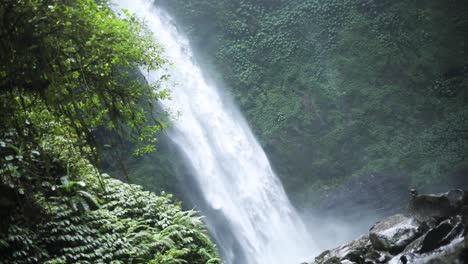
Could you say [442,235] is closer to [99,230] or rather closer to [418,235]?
[418,235]

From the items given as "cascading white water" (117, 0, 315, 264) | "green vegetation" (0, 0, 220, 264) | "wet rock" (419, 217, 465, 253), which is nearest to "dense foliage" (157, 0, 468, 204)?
"cascading white water" (117, 0, 315, 264)

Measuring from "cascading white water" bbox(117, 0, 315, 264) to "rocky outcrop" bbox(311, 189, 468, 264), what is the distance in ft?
20.2

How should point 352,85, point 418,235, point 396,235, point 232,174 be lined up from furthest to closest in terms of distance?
point 352,85, point 232,174, point 396,235, point 418,235

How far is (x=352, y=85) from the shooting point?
19.9 m

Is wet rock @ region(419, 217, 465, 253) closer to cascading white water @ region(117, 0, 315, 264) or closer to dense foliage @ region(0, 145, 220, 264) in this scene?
dense foliage @ region(0, 145, 220, 264)

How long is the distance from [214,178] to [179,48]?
782 cm

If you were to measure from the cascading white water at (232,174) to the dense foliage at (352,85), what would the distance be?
47.6 inches

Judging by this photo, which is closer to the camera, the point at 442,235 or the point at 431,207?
the point at 442,235

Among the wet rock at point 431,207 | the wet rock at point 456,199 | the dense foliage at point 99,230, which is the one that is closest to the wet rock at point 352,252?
the wet rock at point 431,207

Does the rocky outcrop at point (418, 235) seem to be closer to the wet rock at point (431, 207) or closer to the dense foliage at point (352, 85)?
the wet rock at point (431, 207)

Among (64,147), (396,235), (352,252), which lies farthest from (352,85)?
(64,147)

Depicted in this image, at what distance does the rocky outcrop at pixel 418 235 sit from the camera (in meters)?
7.39

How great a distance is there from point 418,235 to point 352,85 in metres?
12.4

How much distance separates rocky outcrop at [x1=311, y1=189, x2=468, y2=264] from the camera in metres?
7.39
